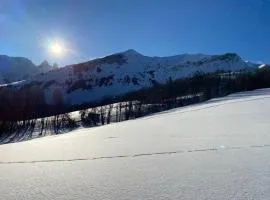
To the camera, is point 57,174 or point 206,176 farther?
point 57,174

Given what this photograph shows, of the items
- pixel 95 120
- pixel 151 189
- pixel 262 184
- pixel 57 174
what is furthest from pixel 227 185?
pixel 95 120

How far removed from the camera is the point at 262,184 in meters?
3.77

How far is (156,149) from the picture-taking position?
662 cm

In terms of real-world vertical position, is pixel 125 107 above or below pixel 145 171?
below

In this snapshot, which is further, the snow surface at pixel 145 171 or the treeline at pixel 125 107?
the treeline at pixel 125 107

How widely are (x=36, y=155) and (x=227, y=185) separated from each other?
378 cm

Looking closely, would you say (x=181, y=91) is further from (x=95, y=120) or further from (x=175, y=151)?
(x=175, y=151)

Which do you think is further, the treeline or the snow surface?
the treeline

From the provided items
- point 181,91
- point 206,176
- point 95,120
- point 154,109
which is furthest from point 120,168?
point 181,91

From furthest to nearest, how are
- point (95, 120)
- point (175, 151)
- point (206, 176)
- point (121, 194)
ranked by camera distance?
point (95, 120) → point (175, 151) → point (206, 176) → point (121, 194)

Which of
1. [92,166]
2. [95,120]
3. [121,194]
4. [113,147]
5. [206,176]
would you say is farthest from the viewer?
[95,120]

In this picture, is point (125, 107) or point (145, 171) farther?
point (125, 107)

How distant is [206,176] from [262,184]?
66cm

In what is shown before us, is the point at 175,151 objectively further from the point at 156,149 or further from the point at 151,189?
the point at 151,189
